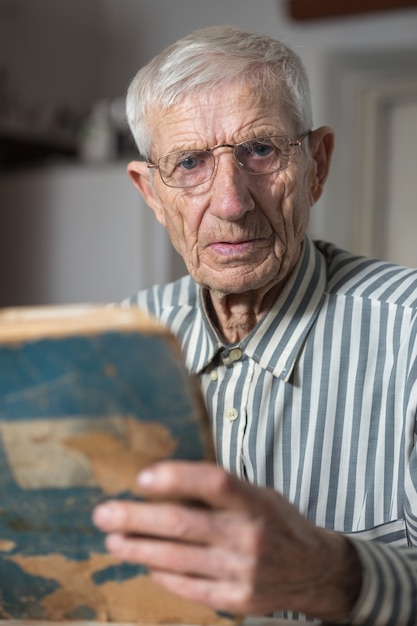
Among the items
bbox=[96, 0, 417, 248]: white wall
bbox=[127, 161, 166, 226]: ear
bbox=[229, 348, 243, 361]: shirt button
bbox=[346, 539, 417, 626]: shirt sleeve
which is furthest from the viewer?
bbox=[96, 0, 417, 248]: white wall

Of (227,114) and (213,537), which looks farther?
Result: (227,114)

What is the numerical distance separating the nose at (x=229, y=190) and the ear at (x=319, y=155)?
0.18m

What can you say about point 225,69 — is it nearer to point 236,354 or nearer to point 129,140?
point 236,354

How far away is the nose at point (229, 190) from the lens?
1.18 meters

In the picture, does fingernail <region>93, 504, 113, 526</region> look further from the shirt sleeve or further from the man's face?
the man's face

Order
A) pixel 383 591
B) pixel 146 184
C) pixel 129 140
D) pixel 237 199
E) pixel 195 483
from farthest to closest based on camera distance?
pixel 129 140 → pixel 146 184 → pixel 237 199 → pixel 383 591 → pixel 195 483

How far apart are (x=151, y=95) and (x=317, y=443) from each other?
0.56 m

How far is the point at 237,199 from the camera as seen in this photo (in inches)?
46.4

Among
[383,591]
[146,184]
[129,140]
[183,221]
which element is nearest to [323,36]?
[129,140]

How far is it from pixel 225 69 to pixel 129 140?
2323 mm

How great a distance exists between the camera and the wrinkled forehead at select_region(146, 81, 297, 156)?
1.19 meters

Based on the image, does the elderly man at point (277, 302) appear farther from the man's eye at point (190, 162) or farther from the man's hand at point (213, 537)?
the man's hand at point (213, 537)

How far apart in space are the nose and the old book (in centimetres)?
57

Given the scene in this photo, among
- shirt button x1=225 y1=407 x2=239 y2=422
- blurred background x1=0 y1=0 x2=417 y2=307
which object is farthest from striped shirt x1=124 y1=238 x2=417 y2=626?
blurred background x1=0 y1=0 x2=417 y2=307
